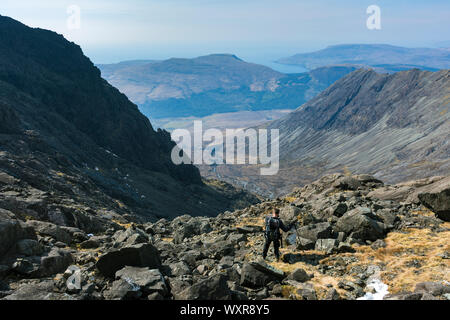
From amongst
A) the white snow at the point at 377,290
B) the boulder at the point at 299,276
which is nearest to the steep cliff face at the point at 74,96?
the boulder at the point at 299,276

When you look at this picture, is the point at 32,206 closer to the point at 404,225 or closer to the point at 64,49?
the point at 404,225

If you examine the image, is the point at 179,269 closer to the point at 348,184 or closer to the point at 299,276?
the point at 299,276

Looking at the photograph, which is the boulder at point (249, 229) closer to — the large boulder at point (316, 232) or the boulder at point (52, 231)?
the large boulder at point (316, 232)

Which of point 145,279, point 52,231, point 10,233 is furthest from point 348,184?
point 10,233

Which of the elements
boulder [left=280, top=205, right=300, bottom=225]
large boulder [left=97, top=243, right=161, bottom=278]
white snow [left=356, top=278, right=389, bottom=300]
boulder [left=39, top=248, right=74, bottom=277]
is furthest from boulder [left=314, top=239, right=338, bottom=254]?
boulder [left=39, top=248, right=74, bottom=277]

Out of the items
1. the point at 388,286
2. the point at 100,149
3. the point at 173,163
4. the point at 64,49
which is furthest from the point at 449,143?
the point at 388,286
